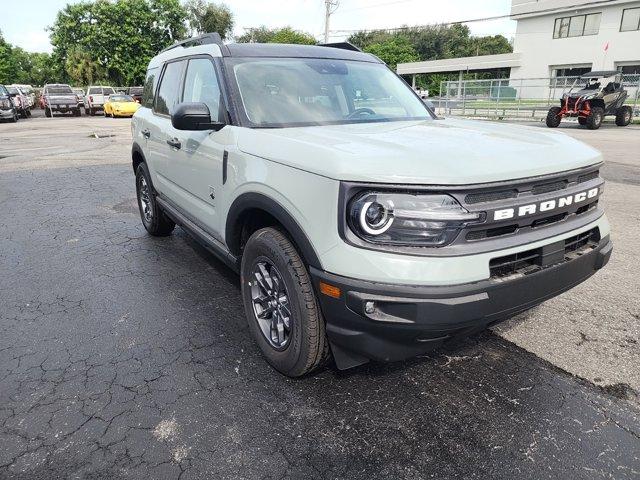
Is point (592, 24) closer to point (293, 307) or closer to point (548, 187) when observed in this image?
point (548, 187)

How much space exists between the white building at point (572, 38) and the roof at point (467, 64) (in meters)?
0.09

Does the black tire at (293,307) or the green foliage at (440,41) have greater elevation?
the green foliage at (440,41)

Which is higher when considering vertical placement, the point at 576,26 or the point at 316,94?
the point at 576,26

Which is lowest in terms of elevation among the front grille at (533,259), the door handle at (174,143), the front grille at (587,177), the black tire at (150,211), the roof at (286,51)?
the black tire at (150,211)

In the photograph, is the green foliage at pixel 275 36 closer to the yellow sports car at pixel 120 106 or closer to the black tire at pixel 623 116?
the yellow sports car at pixel 120 106

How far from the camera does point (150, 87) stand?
17.2ft

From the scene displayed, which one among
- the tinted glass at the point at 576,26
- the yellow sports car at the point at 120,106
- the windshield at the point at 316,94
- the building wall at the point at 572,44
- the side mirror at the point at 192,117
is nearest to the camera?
the side mirror at the point at 192,117

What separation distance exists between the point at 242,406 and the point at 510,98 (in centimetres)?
2665

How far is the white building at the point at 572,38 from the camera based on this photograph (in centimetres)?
3531

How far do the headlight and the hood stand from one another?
0.09 metres

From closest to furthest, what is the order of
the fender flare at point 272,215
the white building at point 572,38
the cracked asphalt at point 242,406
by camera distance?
1. the cracked asphalt at point 242,406
2. the fender flare at point 272,215
3. the white building at point 572,38

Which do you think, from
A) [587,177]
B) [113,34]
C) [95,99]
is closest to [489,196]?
[587,177]

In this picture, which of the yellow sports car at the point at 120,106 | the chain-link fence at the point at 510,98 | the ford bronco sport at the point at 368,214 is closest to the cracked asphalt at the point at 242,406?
the ford bronco sport at the point at 368,214

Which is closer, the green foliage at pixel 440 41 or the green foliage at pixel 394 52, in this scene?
the green foliage at pixel 394 52
